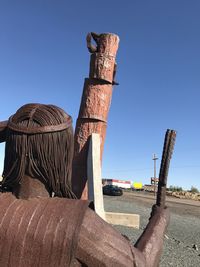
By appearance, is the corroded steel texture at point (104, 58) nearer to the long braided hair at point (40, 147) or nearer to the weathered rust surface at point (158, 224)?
the weathered rust surface at point (158, 224)

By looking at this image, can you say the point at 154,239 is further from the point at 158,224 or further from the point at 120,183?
the point at 120,183

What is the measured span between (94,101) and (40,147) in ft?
16.2

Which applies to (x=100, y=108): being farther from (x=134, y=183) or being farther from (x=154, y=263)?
(x=134, y=183)

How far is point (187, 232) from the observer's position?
38.6 ft

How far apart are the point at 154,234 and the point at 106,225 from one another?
320 millimetres

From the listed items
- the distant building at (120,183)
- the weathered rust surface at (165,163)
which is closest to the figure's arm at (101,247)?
the weathered rust surface at (165,163)

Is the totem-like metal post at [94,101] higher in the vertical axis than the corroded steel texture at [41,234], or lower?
higher

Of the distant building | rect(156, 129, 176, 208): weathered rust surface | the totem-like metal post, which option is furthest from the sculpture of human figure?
the distant building

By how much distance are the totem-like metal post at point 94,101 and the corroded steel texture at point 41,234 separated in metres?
4.85

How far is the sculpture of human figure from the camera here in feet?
4.25

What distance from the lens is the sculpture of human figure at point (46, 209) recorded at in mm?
1297

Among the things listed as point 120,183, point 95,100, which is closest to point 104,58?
point 95,100

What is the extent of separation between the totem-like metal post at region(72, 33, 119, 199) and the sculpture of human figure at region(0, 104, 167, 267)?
15.3 feet

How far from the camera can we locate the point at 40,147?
1467mm
